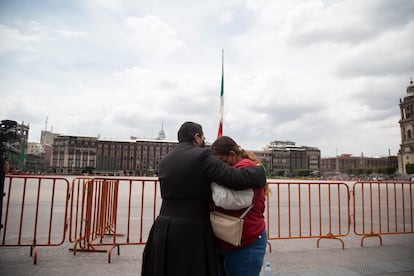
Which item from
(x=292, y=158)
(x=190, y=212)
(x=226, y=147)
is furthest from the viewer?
(x=292, y=158)

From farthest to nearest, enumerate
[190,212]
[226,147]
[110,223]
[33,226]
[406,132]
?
[406,132] < [33,226] < [110,223] < [226,147] < [190,212]

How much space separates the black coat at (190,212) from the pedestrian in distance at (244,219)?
77 millimetres

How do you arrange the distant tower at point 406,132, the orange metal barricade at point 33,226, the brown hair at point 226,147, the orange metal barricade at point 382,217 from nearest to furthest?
the brown hair at point 226,147 → the orange metal barricade at point 33,226 → the orange metal barricade at point 382,217 → the distant tower at point 406,132

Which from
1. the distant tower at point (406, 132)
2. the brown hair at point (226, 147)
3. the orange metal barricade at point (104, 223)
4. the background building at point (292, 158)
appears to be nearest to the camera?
the brown hair at point (226, 147)

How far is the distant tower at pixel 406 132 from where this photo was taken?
233 ft

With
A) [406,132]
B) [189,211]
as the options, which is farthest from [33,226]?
[406,132]

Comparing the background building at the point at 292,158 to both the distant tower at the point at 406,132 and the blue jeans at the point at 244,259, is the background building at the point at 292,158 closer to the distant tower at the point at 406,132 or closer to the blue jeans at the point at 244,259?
the distant tower at the point at 406,132

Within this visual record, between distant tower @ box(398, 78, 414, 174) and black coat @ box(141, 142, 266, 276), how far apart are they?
83.2 meters

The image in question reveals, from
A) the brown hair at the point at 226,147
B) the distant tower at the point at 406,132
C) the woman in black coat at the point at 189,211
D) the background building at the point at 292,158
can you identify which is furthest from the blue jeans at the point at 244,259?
the background building at the point at 292,158

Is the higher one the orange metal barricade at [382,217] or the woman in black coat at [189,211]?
the woman in black coat at [189,211]

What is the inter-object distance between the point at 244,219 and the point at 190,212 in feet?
1.24

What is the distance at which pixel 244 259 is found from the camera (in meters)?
2.03

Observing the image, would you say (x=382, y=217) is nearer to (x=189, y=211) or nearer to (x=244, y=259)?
(x=244, y=259)

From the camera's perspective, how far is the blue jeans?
2025 mm
